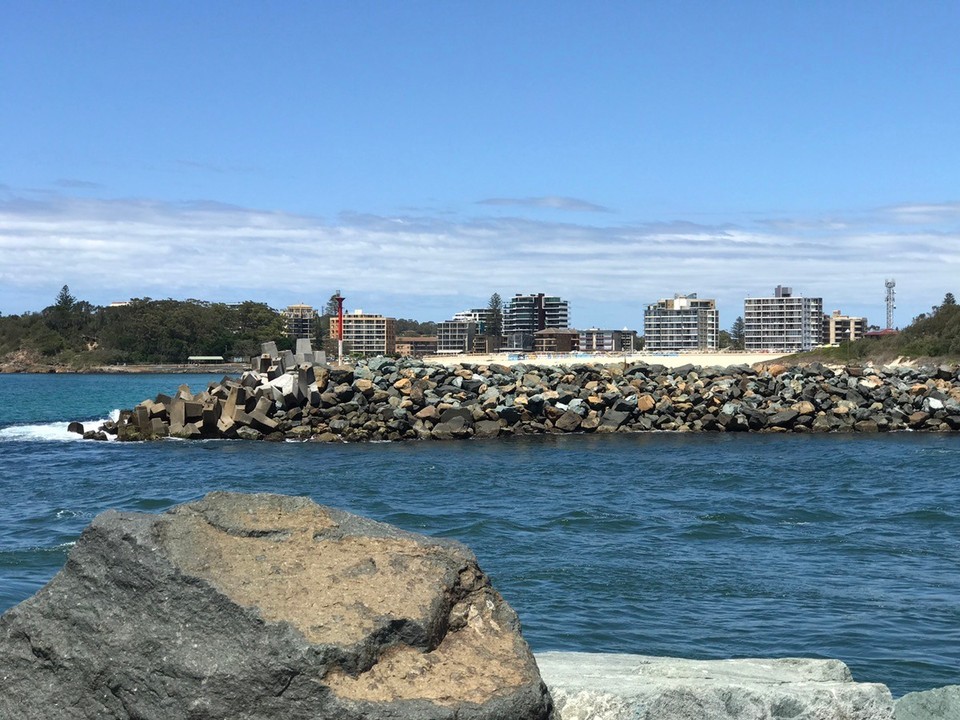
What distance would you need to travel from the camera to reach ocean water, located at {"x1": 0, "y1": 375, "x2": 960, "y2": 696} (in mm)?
8711

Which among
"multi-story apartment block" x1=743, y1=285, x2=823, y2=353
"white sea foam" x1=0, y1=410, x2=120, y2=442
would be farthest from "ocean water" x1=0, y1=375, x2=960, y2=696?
"multi-story apartment block" x1=743, y1=285, x2=823, y2=353

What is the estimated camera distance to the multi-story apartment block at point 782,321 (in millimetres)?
151750

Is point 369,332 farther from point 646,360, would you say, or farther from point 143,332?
point 646,360

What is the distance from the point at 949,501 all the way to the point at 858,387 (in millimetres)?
16218

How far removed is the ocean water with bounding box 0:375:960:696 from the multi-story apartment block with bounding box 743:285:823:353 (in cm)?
12590

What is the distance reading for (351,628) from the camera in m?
4.00

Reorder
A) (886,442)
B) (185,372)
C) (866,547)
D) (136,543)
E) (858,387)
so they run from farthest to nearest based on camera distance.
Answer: (185,372), (858,387), (886,442), (866,547), (136,543)

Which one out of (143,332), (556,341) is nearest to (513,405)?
(556,341)

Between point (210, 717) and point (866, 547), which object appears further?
point (866, 547)

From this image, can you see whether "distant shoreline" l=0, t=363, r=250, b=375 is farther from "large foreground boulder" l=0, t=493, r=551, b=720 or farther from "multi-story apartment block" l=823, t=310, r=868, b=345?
"large foreground boulder" l=0, t=493, r=551, b=720

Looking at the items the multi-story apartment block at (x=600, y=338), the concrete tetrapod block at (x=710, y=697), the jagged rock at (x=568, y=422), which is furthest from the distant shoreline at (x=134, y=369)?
the concrete tetrapod block at (x=710, y=697)

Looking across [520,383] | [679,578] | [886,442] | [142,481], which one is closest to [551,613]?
[679,578]

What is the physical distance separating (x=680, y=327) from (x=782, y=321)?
17.4m

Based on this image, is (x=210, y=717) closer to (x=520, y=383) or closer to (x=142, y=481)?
(x=142, y=481)
